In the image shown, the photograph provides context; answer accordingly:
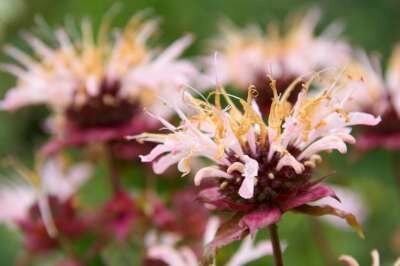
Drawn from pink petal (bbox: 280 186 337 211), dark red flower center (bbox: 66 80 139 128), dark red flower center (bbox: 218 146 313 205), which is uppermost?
dark red flower center (bbox: 66 80 139 128)

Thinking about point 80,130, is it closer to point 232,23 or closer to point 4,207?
point 4,207

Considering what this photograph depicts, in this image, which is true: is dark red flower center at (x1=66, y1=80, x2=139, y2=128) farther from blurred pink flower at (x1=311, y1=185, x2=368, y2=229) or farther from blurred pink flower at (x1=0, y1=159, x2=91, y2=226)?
blurred pink flower at (x1=311, y1=185, x2=368, y2=229)

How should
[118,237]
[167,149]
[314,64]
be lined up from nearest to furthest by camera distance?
[167,149], [118,237], [314,64]

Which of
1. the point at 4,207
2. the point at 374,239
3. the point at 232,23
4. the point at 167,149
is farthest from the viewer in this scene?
the point at 232,23

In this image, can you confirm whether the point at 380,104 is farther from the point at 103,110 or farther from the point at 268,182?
the point at 268,182

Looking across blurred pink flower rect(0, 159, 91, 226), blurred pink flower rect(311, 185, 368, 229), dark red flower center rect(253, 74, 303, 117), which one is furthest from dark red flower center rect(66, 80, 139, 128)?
blurred pink flower rect(311, 185, 368, 229)

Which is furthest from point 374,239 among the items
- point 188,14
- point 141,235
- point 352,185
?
point 188,14
